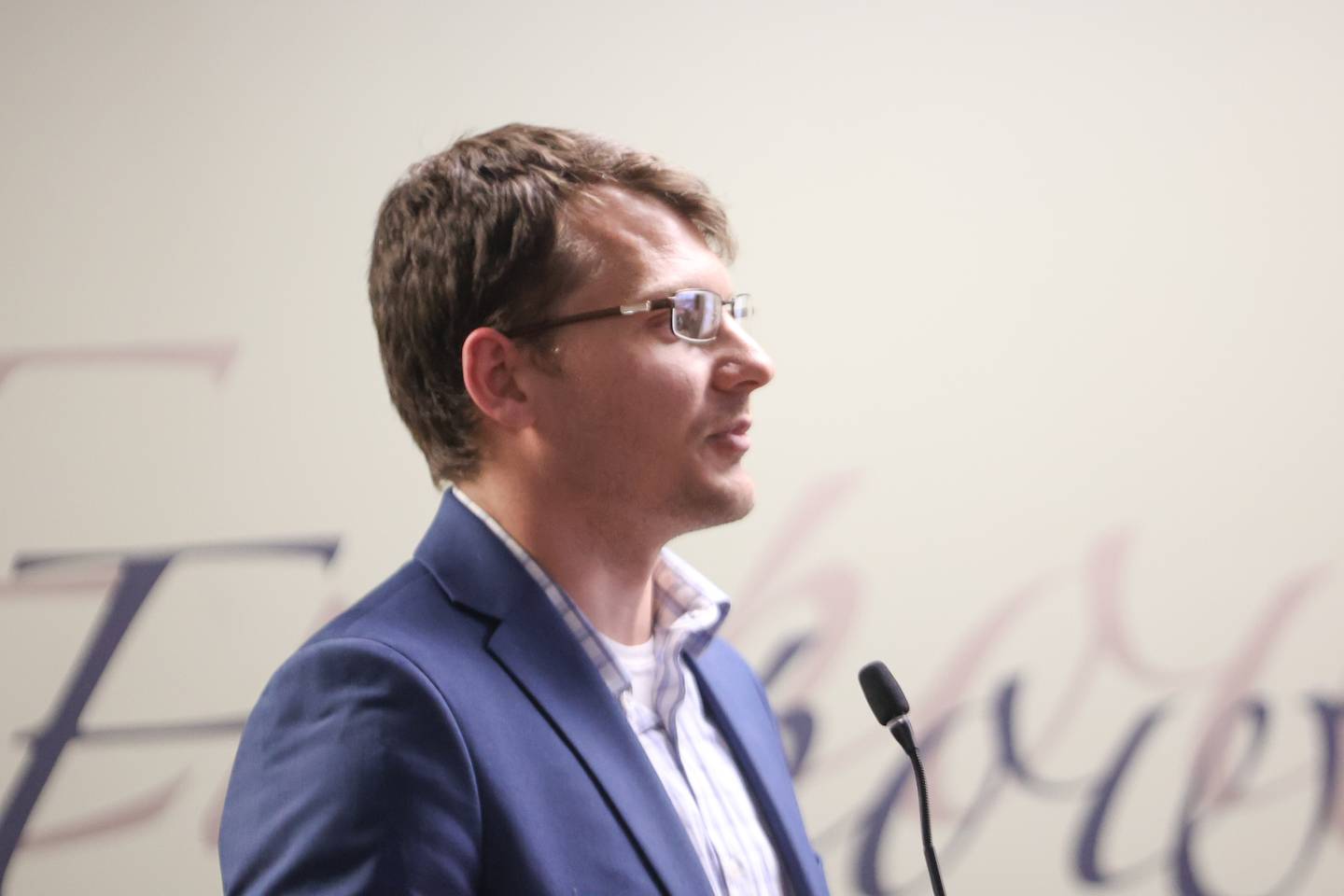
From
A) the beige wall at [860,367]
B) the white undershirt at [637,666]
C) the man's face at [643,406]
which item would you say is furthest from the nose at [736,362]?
the beige wall at [860,367]

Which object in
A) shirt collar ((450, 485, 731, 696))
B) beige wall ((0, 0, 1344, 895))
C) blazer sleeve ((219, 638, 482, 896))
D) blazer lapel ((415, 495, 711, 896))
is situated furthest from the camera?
beige wall ((0, 0, 1344, 895))

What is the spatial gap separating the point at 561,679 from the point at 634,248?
370 millimetres

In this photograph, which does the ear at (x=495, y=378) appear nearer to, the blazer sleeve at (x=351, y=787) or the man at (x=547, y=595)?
the man at (x=547, y=595)

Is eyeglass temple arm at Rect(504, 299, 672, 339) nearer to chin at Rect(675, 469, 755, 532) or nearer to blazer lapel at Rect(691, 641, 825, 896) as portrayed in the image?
chin at Rect(675, 469, 755, 532)

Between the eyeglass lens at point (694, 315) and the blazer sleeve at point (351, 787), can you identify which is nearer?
the blazer sleeve at point (351, 787)

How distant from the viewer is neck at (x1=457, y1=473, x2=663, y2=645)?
1.00 metres

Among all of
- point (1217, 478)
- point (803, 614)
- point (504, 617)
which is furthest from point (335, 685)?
point (1217, 478)

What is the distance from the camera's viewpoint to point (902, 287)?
6.17 ft

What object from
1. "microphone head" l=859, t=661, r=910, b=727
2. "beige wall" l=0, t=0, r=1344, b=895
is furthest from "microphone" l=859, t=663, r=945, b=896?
"beige wall" l=0, t=0, r=1344, b=895

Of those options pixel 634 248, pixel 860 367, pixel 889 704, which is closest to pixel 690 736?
pixel 889 704

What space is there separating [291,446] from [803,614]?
0.78 metres

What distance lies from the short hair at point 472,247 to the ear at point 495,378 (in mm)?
18

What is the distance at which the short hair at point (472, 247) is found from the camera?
1.03 meters

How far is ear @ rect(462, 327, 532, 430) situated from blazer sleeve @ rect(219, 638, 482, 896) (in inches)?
10.4
